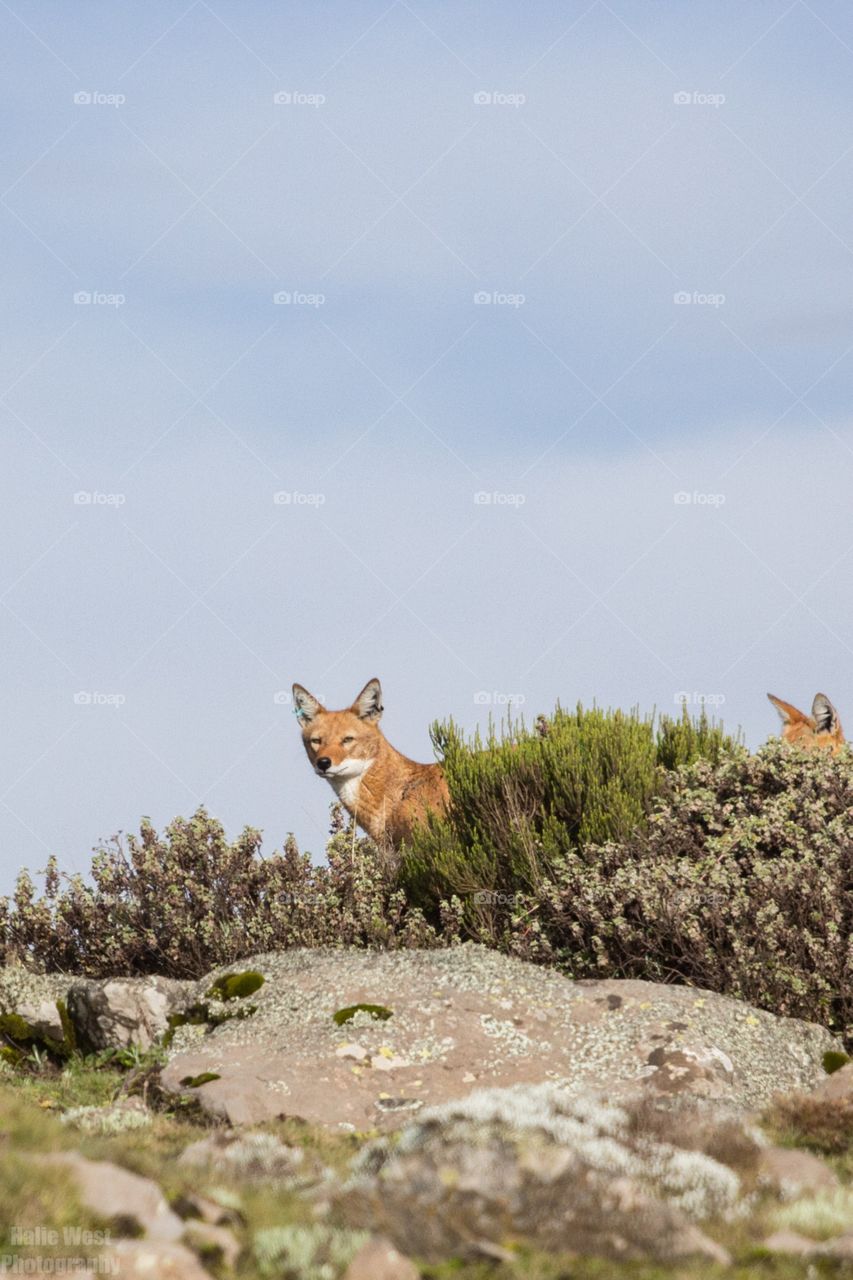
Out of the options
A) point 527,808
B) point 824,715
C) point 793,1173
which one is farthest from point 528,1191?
point 824,715

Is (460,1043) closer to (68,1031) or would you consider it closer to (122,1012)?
(122,1012)

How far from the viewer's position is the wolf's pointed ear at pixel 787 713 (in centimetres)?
1764

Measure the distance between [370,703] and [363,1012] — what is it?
6109 mm

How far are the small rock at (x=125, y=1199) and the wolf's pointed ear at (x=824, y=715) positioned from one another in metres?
13.1

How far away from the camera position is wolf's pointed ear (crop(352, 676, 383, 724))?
15.2m

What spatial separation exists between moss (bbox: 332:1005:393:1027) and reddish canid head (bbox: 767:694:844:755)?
861 cm

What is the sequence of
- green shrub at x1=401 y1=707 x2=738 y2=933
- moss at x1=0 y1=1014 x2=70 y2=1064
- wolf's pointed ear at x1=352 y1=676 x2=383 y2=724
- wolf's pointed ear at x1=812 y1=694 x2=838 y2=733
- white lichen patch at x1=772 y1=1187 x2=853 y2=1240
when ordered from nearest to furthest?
white lichen patch at x1=772 y1=1187 x2=853 y2=1240, moss at x1=0 y1=1014 x2=70 y2=1064, green shrub at x1=401 y1=707 x2=738 y2=933, wolf's pointed ear at x1=352 y1=676 x2=383 y2=724, wolf's pointed ear at x1=812 y1=694 x2=838 y2=733

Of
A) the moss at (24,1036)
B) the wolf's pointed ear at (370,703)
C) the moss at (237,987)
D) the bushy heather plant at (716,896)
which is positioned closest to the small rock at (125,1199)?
the moss at (237,987)

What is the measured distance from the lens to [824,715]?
55.7 feet

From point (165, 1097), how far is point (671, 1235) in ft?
15.4

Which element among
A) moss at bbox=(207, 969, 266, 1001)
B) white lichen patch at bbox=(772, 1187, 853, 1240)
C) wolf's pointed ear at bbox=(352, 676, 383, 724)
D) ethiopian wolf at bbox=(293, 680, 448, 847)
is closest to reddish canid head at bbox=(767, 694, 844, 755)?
ethiopian wolf at bbox=(293, 680, 448, 847)

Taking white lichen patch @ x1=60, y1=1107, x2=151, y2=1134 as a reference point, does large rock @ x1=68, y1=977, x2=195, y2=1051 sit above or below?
above

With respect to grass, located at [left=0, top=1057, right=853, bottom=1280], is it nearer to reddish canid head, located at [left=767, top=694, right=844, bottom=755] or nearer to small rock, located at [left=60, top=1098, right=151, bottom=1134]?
small rock, located at [left=60, top=1098, right=151, bottom=1134]

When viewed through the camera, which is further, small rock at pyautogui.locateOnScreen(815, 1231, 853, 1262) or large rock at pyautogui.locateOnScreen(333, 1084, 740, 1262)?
small rock at pyautogui.locateOnScreen(815, 1231, 853, 1262)
